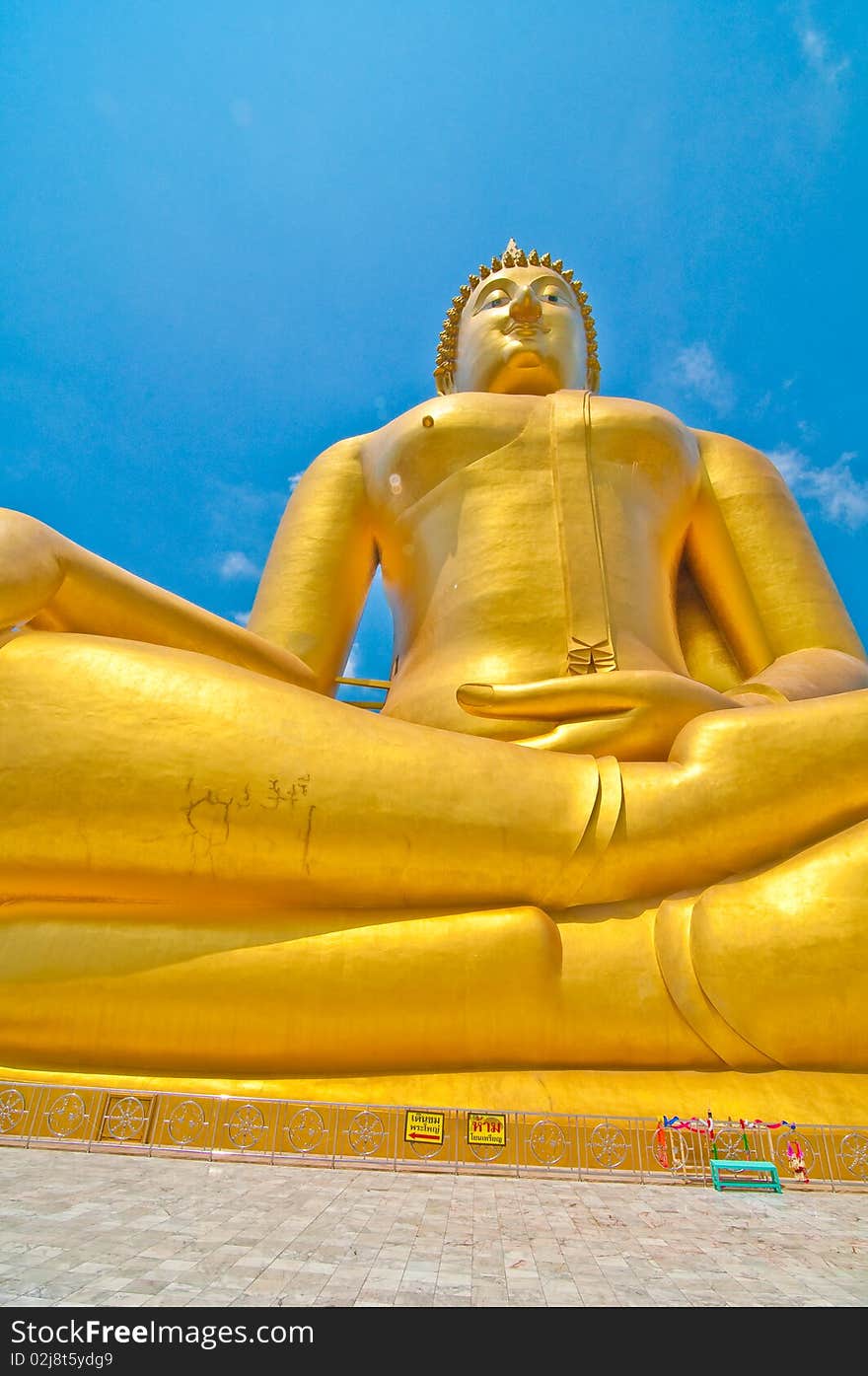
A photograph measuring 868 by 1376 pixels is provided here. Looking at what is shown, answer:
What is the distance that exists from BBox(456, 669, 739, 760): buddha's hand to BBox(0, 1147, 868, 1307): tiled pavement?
1.91 m

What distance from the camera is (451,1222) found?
1905mm

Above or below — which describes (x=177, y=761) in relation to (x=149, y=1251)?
above

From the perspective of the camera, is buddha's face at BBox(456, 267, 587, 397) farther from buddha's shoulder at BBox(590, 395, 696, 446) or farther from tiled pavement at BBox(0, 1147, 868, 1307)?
tiled pavement at BBox(0, 1147, 868, 1307)

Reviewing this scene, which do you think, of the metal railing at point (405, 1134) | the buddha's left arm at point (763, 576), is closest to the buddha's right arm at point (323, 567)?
the buddha's left arm at point (763, 576)

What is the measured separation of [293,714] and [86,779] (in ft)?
Answer: 2.62

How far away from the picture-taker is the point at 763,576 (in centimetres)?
550

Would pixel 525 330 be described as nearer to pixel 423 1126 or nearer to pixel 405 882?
pixel 405 882

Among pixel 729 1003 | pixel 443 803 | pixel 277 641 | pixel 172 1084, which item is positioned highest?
pixel 277 641

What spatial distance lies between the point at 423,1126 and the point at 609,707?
1970 mm

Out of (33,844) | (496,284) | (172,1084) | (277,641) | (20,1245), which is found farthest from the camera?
(496,284)

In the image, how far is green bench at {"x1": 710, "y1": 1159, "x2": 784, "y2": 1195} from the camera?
2.69m

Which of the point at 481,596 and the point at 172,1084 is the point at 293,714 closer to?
the point at 172,1084

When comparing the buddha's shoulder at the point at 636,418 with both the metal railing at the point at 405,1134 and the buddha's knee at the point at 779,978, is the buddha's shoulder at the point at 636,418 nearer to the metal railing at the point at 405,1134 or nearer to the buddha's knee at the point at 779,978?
the buddha's knee at the point at 779,978
